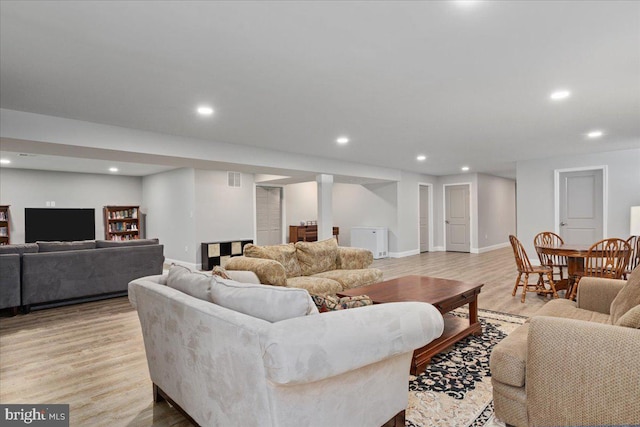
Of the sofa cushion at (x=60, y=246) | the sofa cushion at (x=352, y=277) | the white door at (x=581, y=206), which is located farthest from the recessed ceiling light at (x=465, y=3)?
the white door at (x=581, y=206)

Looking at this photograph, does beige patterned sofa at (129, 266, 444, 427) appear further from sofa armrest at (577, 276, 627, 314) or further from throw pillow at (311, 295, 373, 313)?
sofa armrest at (577, 276, 627, 314)

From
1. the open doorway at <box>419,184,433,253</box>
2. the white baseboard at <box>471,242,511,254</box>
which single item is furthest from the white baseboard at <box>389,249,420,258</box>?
the white baseboard at <box>471,242,511,254</box>

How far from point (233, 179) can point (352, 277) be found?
16.3ft

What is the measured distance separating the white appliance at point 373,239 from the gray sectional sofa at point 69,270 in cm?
527

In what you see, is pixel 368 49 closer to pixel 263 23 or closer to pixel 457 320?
pixel 263 23

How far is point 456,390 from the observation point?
90.4 inches

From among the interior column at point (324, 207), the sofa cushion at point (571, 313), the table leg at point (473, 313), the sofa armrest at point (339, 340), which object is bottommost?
the table leg at point (473, 313)

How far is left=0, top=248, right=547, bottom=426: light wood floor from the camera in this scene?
2127 millimetres

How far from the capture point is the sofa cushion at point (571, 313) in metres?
2.33

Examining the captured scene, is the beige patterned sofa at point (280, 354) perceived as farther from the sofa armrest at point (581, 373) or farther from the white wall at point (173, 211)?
the white wall at point (173, 211)

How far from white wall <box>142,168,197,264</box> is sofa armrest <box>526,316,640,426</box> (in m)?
6.91

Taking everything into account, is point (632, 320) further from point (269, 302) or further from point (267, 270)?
point (267, 270)

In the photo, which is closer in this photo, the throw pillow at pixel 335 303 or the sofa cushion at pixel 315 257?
the throw pillow at pixel 335 303

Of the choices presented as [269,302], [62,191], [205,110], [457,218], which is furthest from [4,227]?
[457,218]
